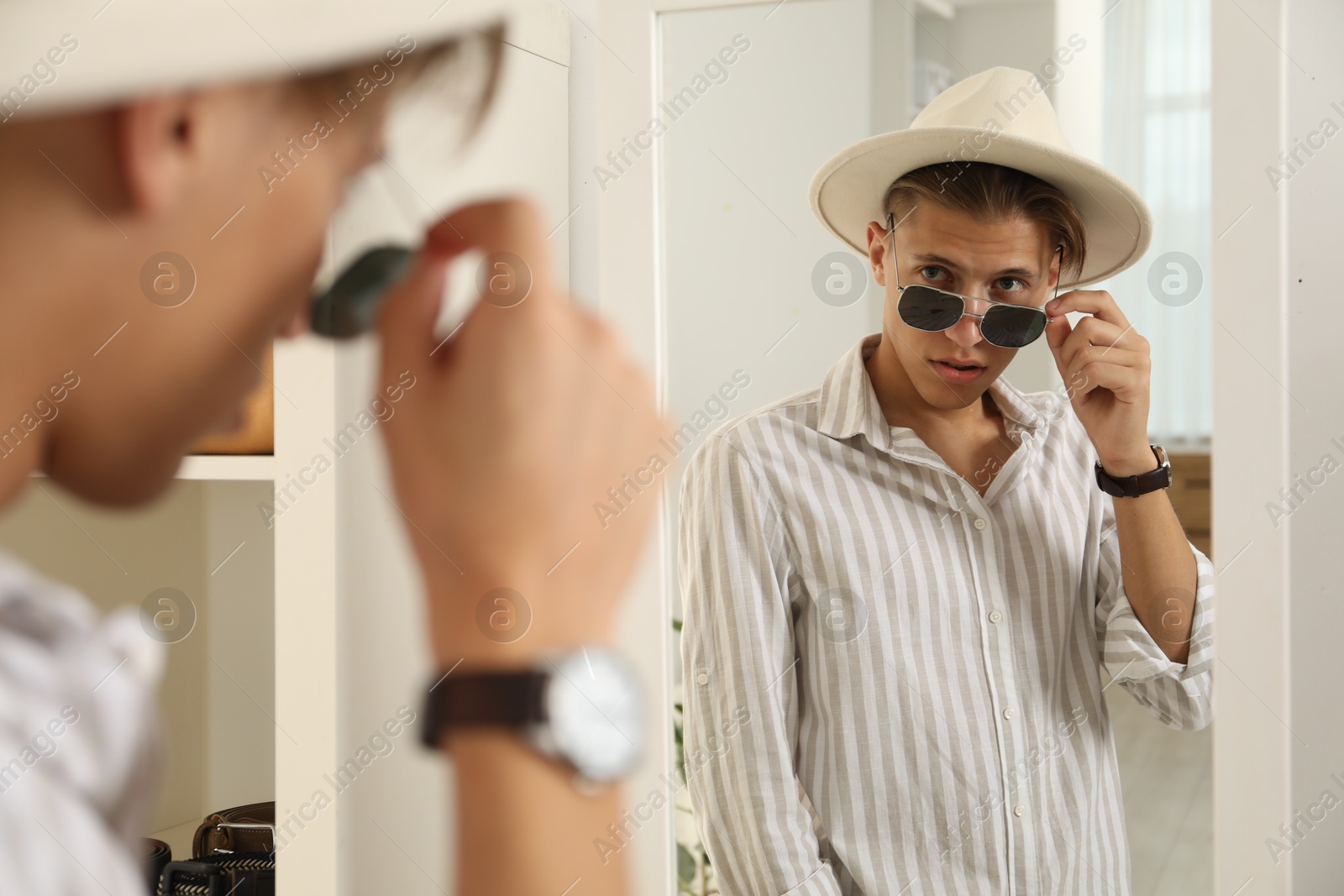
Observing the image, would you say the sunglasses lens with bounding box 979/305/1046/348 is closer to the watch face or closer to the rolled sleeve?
the rolled sleeve

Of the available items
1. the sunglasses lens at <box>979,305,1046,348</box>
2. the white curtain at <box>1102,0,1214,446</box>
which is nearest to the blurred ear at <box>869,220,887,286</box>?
the sunglasses lens at <box>979,305,1046,348</box>

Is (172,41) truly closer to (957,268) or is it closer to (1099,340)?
(957,268)

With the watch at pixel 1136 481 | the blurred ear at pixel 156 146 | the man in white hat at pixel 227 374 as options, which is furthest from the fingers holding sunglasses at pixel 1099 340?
the blurred ear at pixel 156 146

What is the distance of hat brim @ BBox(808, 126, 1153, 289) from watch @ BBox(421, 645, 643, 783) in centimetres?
63

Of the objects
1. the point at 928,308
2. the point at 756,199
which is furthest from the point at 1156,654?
the point at 756,199

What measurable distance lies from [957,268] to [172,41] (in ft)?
2.21

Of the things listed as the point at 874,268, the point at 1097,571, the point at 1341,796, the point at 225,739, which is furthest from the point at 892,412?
the point at 225,739

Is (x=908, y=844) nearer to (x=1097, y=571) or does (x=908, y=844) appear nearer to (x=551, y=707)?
(x=1097, y=571)

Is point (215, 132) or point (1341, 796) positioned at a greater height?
point (215, 132)

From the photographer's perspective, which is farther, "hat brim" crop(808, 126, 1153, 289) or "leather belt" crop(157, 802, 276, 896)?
"hat brim" crop(808, 126, 1153, 289)

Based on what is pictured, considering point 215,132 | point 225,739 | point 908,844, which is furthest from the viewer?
point 908,844

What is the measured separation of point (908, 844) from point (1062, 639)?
9.7 inches

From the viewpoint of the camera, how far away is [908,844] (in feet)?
3.20

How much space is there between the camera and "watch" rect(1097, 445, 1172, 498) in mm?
986
